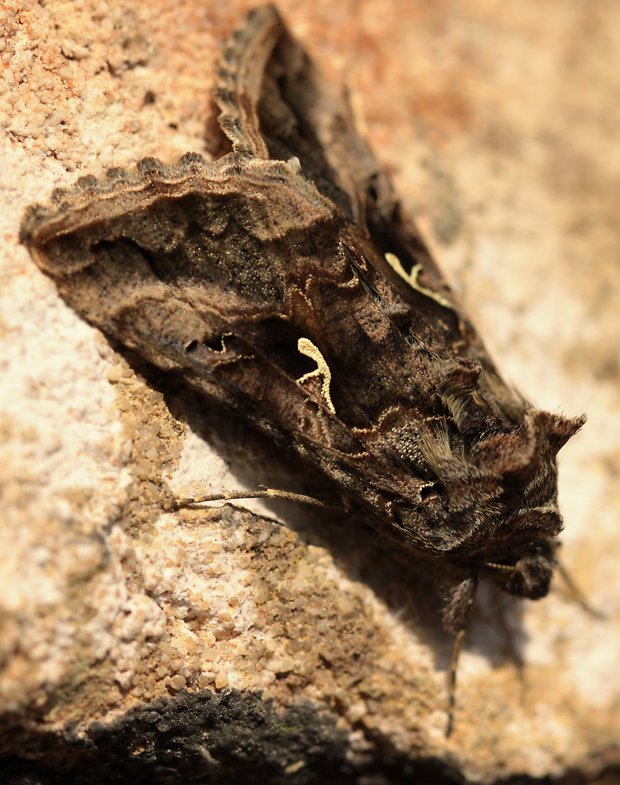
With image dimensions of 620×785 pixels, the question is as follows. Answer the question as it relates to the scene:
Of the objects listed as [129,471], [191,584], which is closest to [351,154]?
[129,471]

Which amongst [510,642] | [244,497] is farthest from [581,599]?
[244,497]

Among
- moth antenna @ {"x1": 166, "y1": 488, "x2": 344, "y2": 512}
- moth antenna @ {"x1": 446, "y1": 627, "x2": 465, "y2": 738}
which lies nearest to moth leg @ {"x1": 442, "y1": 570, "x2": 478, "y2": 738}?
moth antenna @ {"x1": 446, "y1": 627, "x2": 465, "y2": 738}

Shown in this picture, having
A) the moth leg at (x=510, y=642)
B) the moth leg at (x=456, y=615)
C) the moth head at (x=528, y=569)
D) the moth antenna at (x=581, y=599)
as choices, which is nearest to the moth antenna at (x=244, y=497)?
the moth leg at (x=456, y=615)

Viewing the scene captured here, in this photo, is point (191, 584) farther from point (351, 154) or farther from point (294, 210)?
point (351, 154)

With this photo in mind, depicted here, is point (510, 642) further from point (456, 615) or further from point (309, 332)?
point (309, 332)

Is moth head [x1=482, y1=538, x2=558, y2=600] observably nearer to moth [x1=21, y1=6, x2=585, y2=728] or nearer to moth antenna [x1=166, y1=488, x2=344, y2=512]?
moth [x1=21, y1=6, x2=585, y2=728]

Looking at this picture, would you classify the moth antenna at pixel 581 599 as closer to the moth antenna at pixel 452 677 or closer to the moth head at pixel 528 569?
the moth head at pixel 528 569
